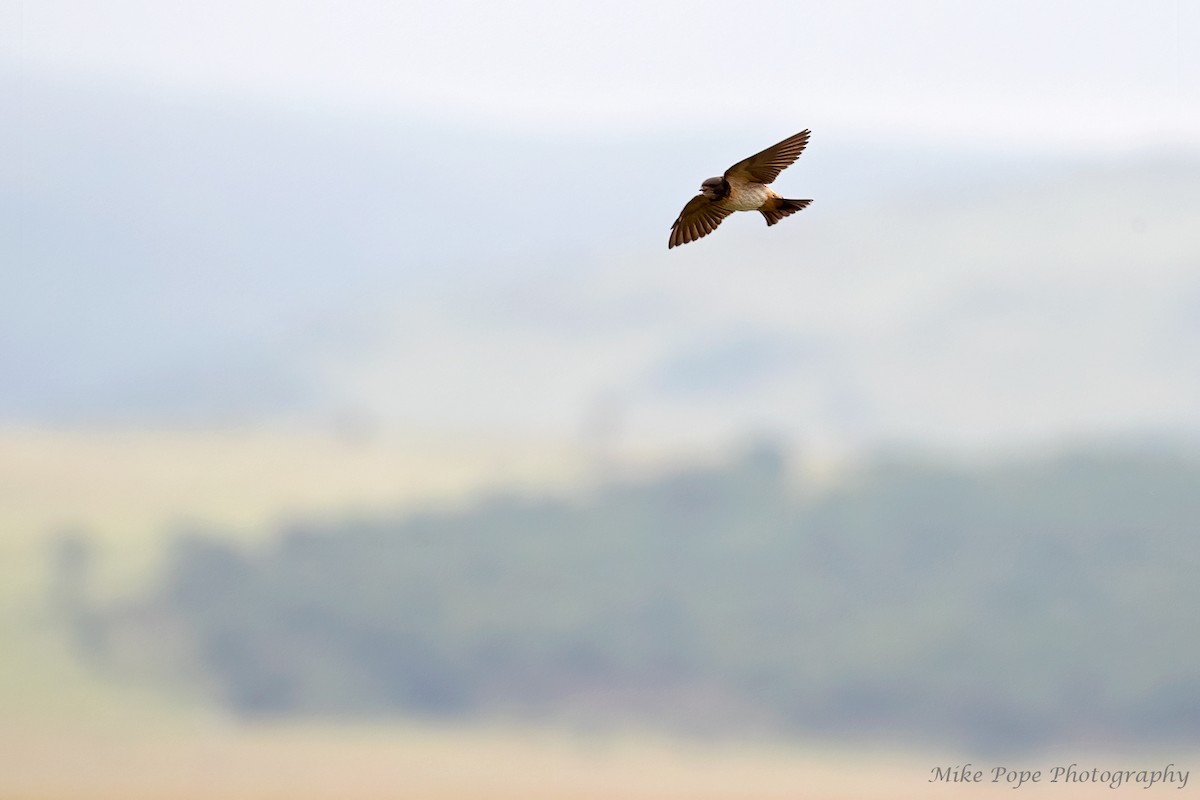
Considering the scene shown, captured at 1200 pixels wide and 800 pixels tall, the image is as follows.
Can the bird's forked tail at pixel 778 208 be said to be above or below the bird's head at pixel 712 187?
below

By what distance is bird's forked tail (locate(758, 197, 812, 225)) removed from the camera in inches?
353

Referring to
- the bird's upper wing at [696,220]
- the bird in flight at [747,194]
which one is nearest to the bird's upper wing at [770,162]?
the bird in flight at [747,194]

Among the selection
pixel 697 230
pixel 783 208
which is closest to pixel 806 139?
pixel 783 208

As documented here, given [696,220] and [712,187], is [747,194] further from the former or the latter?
[696,220]

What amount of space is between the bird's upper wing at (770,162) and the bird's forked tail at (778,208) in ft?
0.46

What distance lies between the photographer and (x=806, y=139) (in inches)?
343

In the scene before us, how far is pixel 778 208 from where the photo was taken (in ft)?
29.9

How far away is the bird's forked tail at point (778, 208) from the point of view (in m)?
8.98

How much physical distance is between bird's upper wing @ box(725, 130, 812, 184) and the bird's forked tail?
140 millimetres

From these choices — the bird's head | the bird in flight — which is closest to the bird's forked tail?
the bird in flight

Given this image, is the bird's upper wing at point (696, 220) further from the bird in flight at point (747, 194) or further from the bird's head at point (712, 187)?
the bird's head at point (712, 187)

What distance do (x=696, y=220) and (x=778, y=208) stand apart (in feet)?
2.24

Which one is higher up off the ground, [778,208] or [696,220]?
[696,220]

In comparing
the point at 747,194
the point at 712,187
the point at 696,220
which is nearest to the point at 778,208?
the point at 747,194
